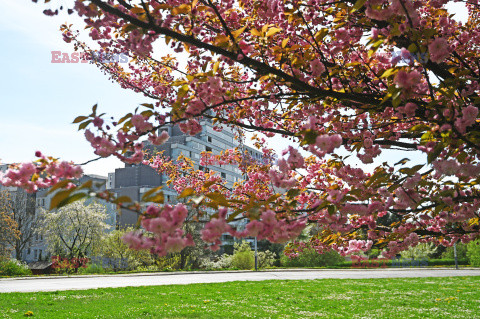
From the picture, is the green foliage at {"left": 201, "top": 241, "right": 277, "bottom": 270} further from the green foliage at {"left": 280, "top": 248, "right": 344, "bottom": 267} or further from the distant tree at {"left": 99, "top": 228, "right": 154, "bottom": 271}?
the distant tree at {"left": 99, "top": 228, "right": 154, "bottom": 271}

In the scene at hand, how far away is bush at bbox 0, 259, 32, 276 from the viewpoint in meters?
26.2

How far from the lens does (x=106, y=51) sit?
5.46m

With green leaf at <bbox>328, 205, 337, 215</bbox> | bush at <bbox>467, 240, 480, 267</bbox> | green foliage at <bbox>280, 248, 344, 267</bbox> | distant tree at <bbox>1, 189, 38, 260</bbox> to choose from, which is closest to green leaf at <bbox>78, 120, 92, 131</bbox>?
green leaf at <bbox>328, 205, 337, 215</bbox>

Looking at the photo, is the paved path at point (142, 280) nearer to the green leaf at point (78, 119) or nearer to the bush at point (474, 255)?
the bush at point (474, 255)

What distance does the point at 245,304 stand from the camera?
9.16 m

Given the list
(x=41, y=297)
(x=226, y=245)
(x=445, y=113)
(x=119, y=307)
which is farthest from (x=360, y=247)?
(x=226, y=245)

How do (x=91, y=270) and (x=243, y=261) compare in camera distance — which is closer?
(x=91, y=270)

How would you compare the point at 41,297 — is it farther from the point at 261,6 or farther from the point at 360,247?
the point at 261,6

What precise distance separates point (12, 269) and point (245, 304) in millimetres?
24389

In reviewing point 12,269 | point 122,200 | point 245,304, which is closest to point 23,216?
point 12,269

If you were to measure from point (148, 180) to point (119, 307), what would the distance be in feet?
163

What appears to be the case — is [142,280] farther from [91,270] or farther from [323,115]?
[323,115]

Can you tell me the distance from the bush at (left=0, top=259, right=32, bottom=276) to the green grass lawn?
18.5 m

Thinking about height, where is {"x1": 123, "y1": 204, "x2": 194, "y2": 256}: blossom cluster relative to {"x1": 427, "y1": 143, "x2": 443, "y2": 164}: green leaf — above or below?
below
